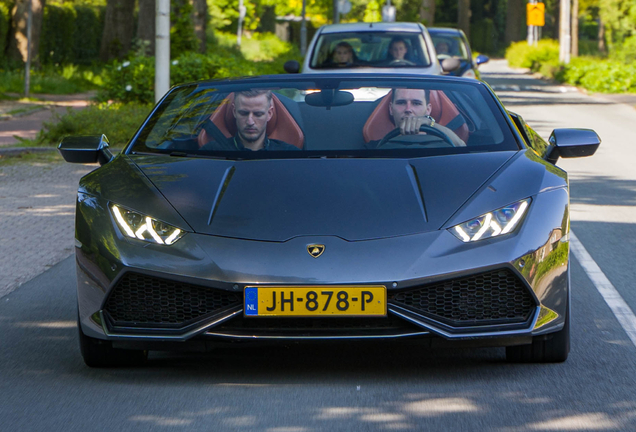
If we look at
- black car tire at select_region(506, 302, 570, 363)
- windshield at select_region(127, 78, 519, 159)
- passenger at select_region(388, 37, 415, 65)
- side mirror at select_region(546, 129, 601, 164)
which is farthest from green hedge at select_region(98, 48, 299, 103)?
black car tire at select_region(506, 302, 570, 363)

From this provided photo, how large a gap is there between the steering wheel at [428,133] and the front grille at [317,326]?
1.20 m

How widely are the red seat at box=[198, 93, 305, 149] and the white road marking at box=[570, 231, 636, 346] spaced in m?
1.89

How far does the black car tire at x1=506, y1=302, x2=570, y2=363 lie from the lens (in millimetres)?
4340

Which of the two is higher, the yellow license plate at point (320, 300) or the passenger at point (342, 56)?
the passenger at point (342, 56)

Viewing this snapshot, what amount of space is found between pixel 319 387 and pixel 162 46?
1002 centimetres

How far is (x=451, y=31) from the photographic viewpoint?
1938cm

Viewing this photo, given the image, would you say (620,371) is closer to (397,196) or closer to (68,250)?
(397,196)

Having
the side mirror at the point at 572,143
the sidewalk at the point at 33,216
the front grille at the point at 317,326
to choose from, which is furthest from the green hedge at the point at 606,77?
the front grille at the point at 317,326

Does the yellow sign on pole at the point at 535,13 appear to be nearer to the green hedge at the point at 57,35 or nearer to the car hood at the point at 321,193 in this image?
the green hedge at the point at 57,35

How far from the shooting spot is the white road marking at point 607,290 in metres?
5.30

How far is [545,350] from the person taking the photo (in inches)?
172

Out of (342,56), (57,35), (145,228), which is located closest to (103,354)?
(145,228)

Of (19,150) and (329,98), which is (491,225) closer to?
(329,98)

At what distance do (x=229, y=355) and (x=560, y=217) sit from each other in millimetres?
1584
